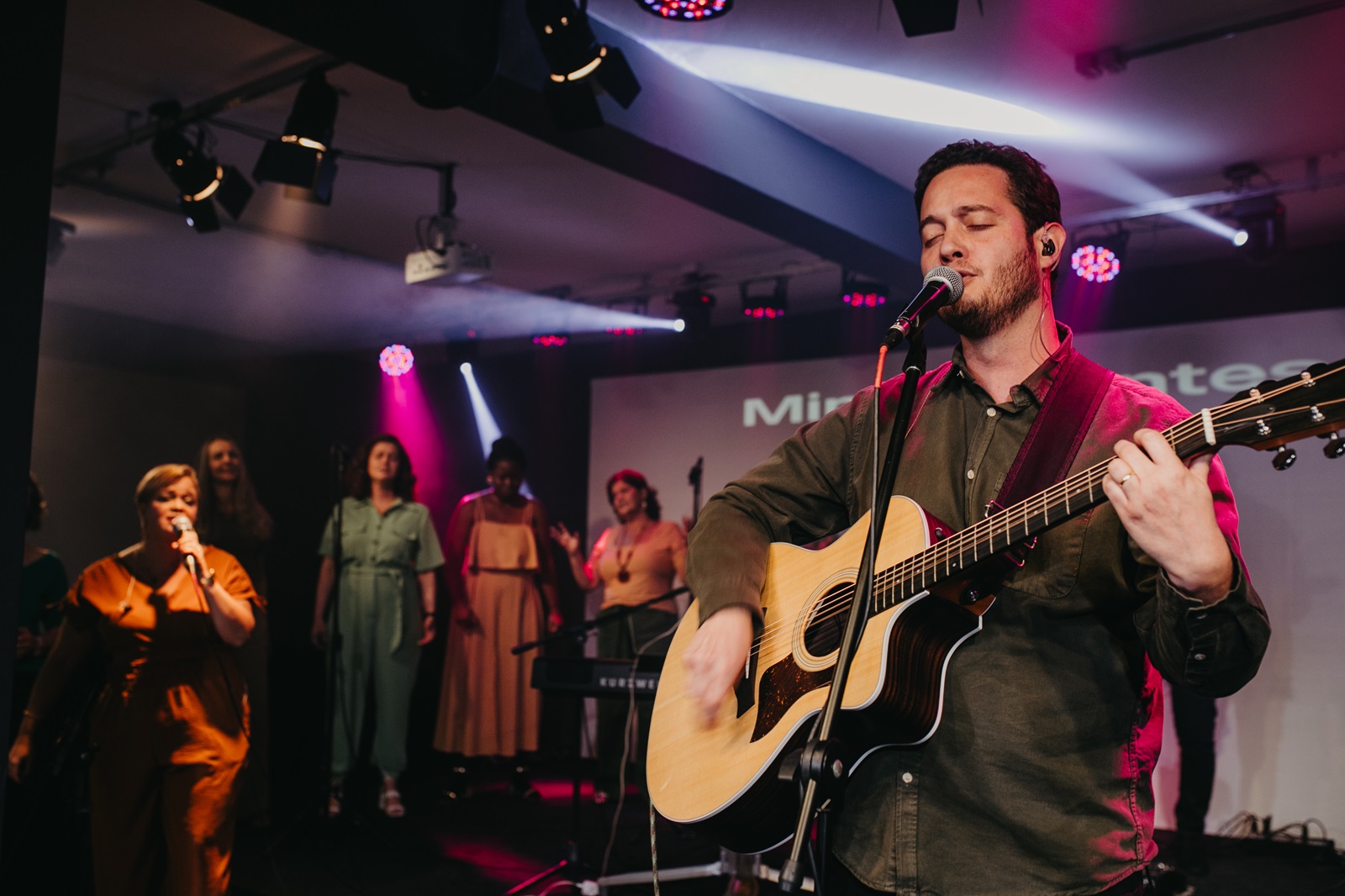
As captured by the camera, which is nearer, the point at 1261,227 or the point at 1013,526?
the point at 1013,526

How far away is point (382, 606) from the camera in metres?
7.23

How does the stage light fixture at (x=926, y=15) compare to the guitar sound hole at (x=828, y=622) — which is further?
the stage light fixture at (x=926, y=15)

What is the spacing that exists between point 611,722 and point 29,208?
18.5 feet

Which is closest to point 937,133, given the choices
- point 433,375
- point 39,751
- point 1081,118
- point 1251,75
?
point 1081,118

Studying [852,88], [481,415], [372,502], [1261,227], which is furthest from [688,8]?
[481,415]

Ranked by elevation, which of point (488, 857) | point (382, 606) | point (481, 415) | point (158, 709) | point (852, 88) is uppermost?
point (852, 88)

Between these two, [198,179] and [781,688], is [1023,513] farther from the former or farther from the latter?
[198,179]

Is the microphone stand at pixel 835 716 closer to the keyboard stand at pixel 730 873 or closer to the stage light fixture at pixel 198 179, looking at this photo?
the keyboard stand at pixel 730 873

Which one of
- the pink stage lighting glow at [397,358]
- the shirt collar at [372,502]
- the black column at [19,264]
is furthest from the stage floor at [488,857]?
the pink stage lighting glow at [397,358]

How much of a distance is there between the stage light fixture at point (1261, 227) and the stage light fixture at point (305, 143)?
5.37 meters

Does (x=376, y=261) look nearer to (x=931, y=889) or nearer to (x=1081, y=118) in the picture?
(x=1081, y=118)

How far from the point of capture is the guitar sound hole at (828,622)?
1804mm

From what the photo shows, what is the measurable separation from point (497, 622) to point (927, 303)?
22.9 ft

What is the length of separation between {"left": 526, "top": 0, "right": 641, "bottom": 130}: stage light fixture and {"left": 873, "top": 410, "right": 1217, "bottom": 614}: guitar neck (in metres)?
3.02
